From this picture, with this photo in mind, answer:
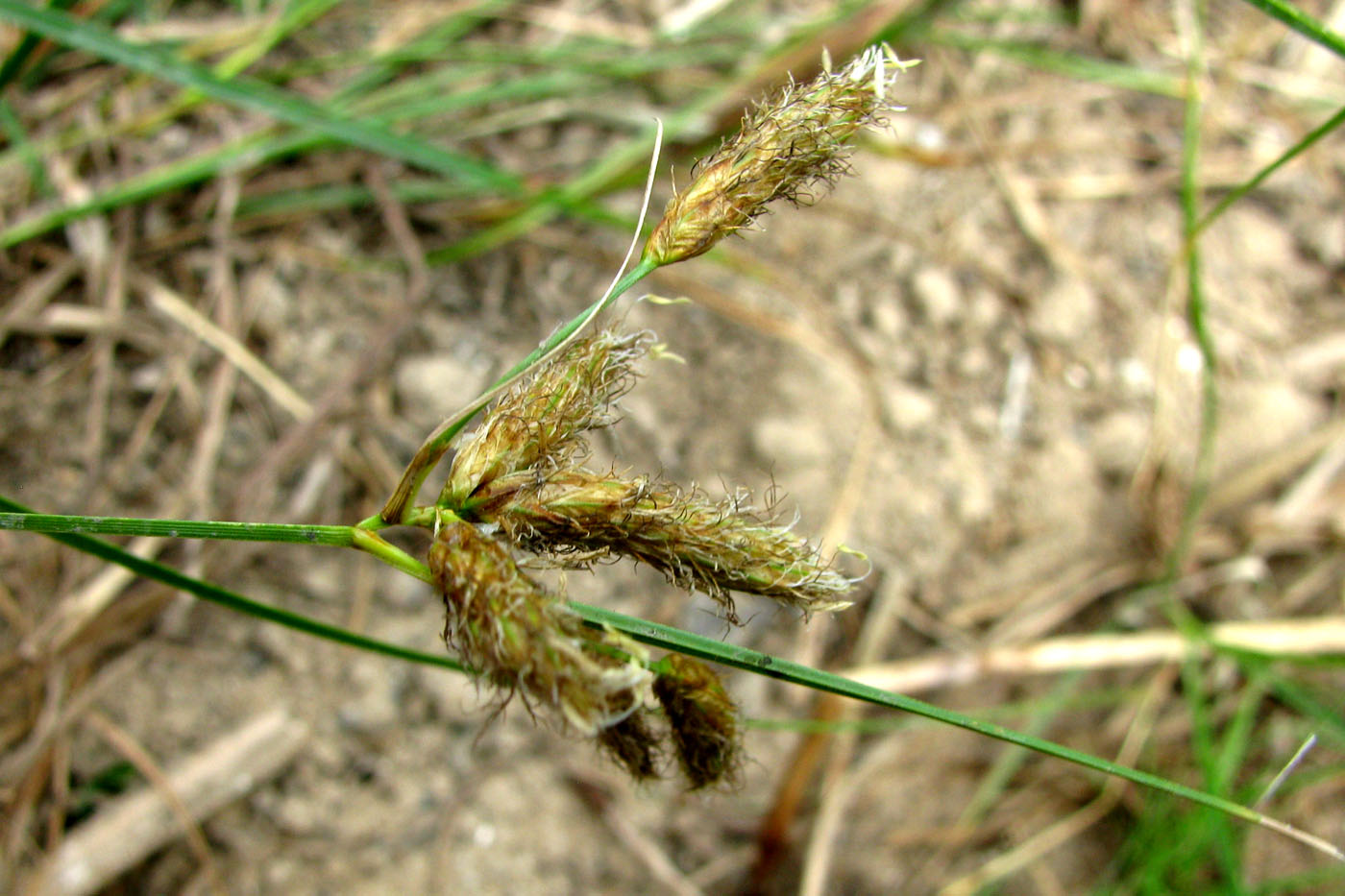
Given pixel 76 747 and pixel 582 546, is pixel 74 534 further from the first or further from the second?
pixel 76 747

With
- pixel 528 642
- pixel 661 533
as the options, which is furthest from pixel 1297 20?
pixel 528 642

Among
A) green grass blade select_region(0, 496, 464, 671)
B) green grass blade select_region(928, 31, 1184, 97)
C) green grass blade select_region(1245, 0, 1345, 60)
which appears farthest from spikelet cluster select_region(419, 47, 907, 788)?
green grass blade select_region(928, 31, 1184, 97)

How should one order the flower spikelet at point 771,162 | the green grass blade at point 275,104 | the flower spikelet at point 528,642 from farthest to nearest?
the green grass blade at point 275,104
the flower spikelet at point 771,162
the flower spikelet at point 528,642

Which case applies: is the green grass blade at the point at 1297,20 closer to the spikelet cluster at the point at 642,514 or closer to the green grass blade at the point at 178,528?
the spikelet cluster at the point at 642,514

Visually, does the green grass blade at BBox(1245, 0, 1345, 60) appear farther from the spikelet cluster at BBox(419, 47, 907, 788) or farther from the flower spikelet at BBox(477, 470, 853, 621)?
the flower spikelet at BBox(477, 470, 853, 621)

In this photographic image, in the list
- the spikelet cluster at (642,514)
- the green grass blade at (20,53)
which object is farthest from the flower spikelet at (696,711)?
the green grass blade at (20,53)

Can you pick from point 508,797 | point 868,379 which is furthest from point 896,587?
point 508,797
